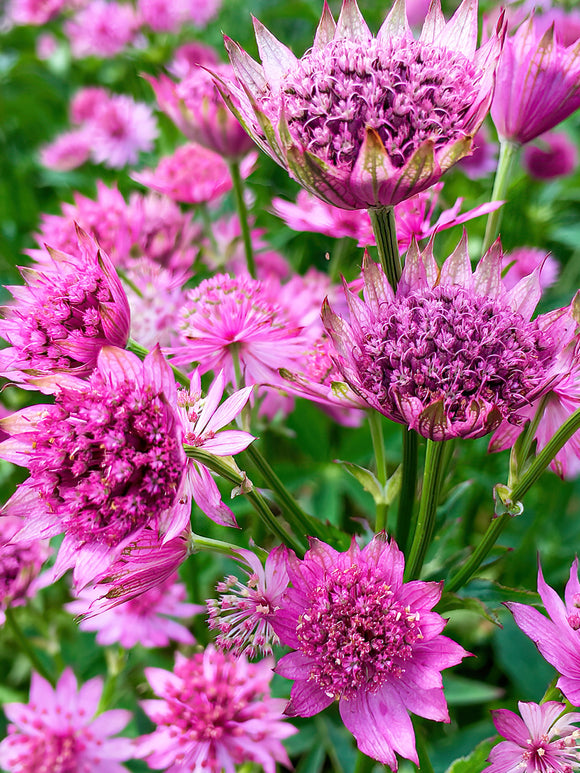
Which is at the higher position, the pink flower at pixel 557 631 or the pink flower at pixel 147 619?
the pink flower at pixel 557 631

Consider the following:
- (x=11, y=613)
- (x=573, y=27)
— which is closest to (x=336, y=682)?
(x=11, y=613)

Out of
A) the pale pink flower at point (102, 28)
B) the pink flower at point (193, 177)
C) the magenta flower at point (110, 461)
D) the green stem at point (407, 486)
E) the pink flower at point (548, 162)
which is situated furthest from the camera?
the pale pink flower at point (102, 28)

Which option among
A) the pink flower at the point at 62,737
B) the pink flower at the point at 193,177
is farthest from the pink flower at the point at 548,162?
the pink flower at the point at 62,737

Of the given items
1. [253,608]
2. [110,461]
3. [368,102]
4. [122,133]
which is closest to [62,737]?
[253,608]

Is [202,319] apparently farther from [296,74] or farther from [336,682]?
[336,682]

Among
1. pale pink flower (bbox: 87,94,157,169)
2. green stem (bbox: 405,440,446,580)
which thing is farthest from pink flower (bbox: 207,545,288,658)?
pale pink flower (bbox: 87,94,157,169)

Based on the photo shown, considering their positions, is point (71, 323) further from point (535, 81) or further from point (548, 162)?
point (548, 162)

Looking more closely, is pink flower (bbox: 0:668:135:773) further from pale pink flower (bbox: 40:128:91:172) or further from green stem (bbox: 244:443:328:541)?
pale pink flower (bbox: 40:128:91:172)

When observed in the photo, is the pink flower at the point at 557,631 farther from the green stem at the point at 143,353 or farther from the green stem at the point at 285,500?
the green stem at the point at 143,353
